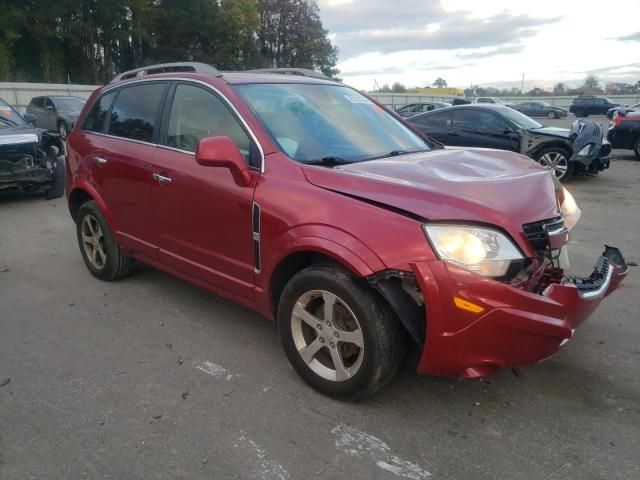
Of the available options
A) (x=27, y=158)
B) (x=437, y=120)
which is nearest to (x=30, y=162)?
(x=27, y=158)

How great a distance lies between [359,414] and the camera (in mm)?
2832

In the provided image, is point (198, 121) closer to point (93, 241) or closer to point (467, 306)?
point (93, 241)

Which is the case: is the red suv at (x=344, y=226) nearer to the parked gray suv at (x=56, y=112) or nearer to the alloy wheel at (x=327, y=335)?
the alloy wheel at (x=327, y=335)

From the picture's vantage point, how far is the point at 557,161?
1006 centimetres

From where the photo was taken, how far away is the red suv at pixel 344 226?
98.0 inches

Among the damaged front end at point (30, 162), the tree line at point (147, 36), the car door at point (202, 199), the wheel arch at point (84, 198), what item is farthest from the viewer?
the tree line at point (147, 36)

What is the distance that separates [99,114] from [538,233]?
3.86 metres

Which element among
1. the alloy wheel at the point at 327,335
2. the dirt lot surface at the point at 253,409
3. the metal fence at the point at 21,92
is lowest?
the dirt lot surface at the point at 253,409

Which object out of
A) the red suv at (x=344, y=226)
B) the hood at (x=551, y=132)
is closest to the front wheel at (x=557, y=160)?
the hood at (x=551, y=132)

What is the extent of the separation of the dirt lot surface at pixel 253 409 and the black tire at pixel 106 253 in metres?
0.49

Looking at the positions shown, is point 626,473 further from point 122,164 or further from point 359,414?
point 122,164

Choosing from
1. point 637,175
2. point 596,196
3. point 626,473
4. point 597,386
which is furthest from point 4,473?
point 637,175

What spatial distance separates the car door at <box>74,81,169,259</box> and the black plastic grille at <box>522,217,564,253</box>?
2.60 metres

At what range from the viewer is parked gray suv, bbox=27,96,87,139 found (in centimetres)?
1814
